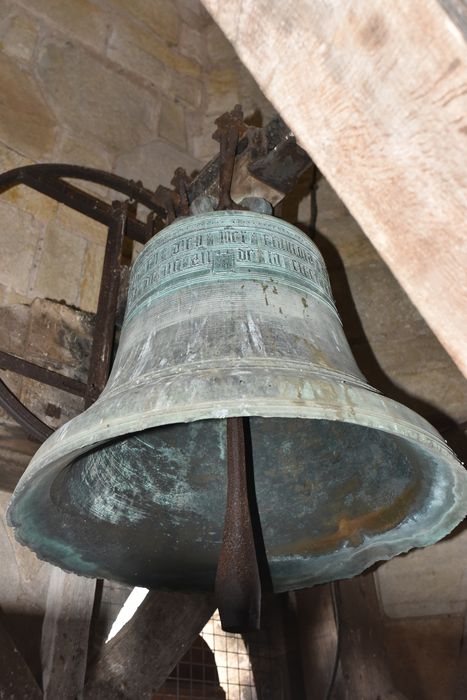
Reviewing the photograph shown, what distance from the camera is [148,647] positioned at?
1.49m

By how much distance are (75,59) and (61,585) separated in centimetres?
168

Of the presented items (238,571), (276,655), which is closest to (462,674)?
(276,655)

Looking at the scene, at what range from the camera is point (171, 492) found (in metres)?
1.20

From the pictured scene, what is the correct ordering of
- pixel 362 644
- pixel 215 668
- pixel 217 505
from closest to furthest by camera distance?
pixel 217 505 < pixel 362 644 < pixel 215 668

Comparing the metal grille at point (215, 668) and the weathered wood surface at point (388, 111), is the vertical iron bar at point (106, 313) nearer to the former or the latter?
the weathered wood surface at point (388, 111)

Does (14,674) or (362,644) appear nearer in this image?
(14,674)

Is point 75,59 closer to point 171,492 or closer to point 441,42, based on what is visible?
point 171,492

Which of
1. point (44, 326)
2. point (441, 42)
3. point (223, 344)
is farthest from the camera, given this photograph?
A: point (44, 326)

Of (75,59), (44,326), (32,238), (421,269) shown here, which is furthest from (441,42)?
(75,59)

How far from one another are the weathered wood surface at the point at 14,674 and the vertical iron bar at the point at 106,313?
53cm

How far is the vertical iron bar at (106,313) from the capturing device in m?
1.57

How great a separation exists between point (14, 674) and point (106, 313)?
82 centimetres

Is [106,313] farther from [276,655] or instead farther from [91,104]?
[276,655]

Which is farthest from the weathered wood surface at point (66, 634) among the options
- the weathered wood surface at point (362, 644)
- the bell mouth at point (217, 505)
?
the weathered wood surface at point (362, 644)
